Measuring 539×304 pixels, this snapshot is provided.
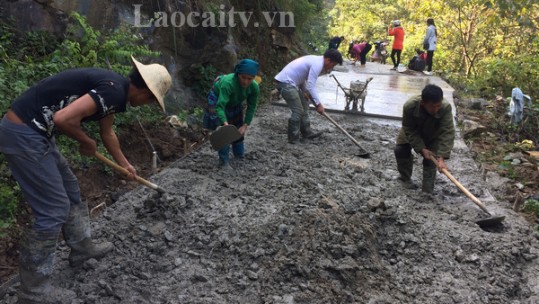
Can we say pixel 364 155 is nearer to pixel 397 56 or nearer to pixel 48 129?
pixel 48 129

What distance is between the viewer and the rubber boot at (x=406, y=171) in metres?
5.05

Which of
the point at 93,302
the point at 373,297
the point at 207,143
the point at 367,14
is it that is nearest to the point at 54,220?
the point at 93,302

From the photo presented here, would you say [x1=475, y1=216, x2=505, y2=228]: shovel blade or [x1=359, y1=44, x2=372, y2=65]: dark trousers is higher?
[x1=359, y1=44, x2=372, y2=65]: dark trousers

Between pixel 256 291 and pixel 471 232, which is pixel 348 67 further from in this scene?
pixel 256 291

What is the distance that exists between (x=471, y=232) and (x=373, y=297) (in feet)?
5.06

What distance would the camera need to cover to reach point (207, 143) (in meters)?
6.02

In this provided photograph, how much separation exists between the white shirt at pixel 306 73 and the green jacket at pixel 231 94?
1.27 m

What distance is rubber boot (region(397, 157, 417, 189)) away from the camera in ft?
16.6

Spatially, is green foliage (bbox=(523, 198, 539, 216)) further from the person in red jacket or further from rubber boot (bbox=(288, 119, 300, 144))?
the person in red jacket

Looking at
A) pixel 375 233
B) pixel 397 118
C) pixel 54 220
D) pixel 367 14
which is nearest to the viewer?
pixel 54 220

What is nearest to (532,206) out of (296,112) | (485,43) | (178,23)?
(296,112)

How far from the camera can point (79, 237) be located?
3.06 meters

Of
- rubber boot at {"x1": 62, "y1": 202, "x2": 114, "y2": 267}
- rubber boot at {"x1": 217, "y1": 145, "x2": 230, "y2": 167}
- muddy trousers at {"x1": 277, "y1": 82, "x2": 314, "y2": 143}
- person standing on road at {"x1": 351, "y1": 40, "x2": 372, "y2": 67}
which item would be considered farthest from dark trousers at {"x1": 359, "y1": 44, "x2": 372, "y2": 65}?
rubber boot at {"x1": 62, "y1": 202, "x2": 114, "y2": 267}

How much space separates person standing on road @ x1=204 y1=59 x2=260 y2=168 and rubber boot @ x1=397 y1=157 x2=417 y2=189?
1.96m
